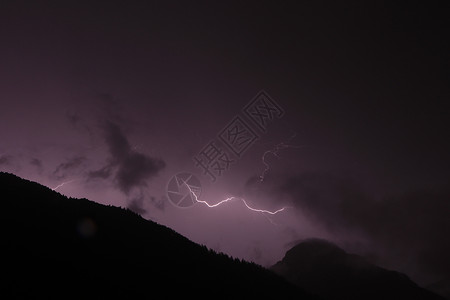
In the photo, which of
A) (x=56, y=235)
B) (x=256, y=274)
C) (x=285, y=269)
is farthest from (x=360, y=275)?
(x=56, y=235)

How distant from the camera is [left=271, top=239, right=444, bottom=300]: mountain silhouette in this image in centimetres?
9719

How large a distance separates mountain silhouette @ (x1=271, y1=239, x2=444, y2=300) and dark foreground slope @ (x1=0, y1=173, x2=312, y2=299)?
216ft

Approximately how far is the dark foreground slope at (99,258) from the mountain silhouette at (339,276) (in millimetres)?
65720

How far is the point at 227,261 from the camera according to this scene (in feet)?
88.9

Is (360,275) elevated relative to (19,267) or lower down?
lower down

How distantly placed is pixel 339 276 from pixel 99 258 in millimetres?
117232

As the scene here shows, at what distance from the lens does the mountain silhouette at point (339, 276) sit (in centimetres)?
9719

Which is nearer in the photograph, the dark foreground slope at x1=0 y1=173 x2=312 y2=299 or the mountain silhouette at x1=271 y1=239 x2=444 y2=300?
the dark foreground slope at x1=0 y1=173 x2=312 y2=299

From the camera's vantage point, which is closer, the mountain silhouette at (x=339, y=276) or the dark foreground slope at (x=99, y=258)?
the dark foreground slope at (x=99, y=258)

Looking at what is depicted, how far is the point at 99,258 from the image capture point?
17.1 m

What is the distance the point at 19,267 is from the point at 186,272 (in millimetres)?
10597

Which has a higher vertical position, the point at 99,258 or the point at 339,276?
the point at 99,258

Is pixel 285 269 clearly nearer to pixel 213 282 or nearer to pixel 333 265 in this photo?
pixel 333 265

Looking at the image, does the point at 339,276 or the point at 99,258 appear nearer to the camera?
the point at 99,258
